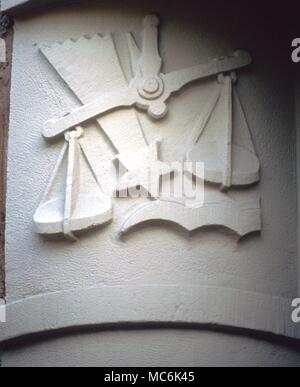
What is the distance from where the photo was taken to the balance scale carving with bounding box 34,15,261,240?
2.77 meters

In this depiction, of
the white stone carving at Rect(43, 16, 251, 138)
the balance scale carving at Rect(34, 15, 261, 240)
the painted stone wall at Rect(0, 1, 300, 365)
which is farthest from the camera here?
the white stone carving at Rect(43, 16, 251, 138)

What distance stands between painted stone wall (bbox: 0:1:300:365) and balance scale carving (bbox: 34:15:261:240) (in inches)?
1.3

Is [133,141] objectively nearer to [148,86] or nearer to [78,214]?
[148,86]

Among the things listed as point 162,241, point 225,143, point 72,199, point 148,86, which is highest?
point 148,86

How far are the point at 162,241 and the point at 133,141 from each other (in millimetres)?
361

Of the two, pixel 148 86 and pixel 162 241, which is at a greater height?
pixel 148 86

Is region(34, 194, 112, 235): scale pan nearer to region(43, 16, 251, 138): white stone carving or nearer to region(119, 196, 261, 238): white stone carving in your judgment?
region(119, 196, 261, 238): white stone carving

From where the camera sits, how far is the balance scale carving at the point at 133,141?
9.07 ft

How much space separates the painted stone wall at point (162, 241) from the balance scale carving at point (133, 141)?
3cm

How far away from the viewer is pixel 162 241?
2.75 meters

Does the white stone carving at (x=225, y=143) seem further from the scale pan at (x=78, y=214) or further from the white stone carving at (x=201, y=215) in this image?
the scale pan at (x=78, y=214)

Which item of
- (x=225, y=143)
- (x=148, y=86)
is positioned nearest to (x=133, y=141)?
(x=148, y=86)

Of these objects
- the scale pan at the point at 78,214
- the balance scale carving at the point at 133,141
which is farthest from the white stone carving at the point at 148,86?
the scale pan at the point at 78,214

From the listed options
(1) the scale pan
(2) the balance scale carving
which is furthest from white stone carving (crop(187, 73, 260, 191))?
(1) the scale pan
